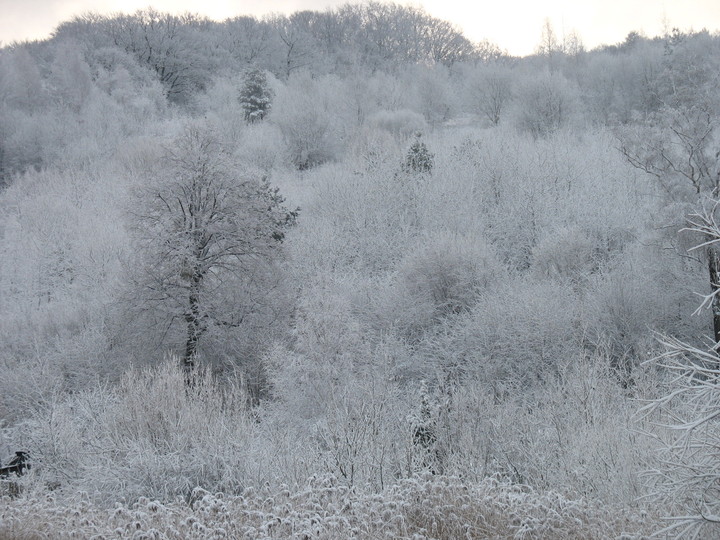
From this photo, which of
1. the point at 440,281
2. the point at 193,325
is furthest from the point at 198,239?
the point at 440,281

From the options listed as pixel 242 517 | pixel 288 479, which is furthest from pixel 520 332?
pixel 242 517

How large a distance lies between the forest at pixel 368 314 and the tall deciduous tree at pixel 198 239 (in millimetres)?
85

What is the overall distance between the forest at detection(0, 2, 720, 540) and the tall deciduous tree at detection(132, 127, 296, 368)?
9 cm

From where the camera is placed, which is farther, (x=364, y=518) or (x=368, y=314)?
(x=368, y=314)

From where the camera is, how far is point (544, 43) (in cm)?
5722

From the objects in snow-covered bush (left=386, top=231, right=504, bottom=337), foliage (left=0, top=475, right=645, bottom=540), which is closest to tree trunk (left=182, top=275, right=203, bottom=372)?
snow-covered bush (left=386, top=231, right=504, bottom=337)

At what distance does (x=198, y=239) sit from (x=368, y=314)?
6.29 metres

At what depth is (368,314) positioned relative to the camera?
20188mm

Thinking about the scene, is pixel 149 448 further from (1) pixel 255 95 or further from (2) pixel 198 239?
(1) pixel 255 95

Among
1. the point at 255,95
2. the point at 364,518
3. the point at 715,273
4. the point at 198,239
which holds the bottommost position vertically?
the point at 364,518

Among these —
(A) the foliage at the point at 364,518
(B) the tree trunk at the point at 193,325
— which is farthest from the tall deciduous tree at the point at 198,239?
(A) the foliage at the point at 364,518

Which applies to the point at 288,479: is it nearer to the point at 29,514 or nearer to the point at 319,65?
the point at 29,514

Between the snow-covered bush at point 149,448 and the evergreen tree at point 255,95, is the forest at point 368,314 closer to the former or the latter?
the snow-covered bush at point 149,448

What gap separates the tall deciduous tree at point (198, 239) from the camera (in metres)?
16.9
